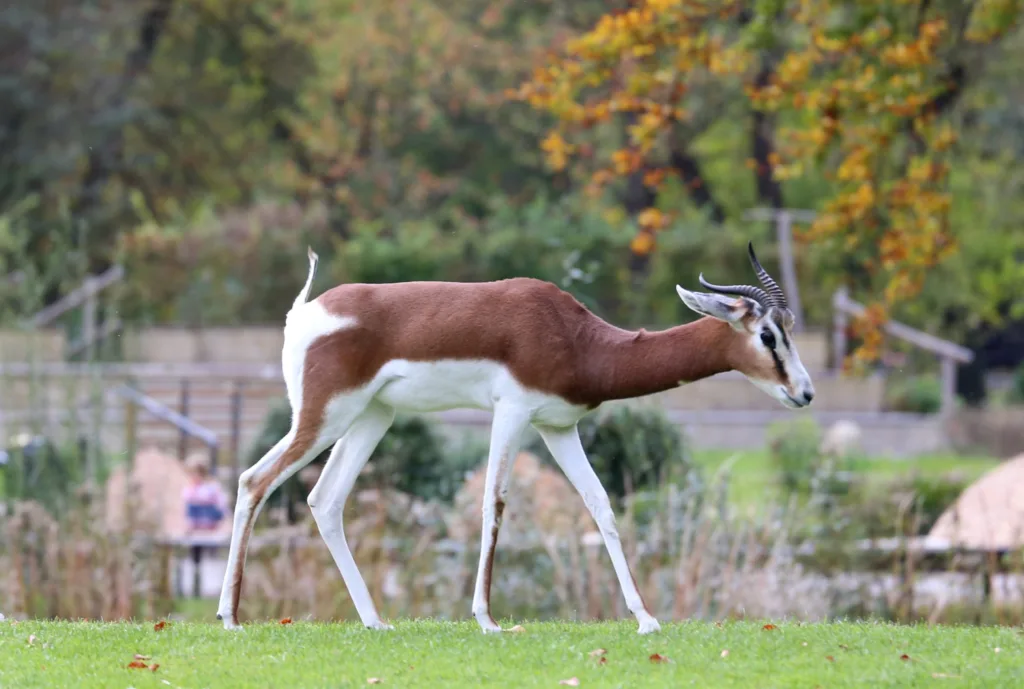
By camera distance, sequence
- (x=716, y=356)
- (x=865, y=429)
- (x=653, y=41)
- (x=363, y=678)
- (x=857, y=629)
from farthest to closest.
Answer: (x=865, y=429) → (x=653, y=41) → (x=857, y=629) → (x=716, y=356) → (x=363, y=678)

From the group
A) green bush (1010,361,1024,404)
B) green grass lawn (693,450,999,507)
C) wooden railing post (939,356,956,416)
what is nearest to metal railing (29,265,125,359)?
green grass lawn (693,450,999,507)

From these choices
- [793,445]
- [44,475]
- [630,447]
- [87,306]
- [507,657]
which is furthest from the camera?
[87,306]

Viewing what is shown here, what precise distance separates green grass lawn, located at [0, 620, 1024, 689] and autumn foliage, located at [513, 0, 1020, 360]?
5631 mm

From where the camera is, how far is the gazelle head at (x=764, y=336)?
7.14 m

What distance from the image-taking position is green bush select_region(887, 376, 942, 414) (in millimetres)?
35844

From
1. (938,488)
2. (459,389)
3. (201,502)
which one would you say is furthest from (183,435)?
(459,389)

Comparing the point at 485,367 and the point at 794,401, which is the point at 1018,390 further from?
the point at 485,367

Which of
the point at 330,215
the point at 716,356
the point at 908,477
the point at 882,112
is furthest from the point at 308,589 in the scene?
the point at 330,215

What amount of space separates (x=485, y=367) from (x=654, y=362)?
82 cm

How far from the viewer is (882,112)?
12.5 metres

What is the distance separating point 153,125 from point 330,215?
5.03 meters

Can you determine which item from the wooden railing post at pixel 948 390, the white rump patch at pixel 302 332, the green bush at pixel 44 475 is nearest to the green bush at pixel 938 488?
the green bush at pixel 44 475

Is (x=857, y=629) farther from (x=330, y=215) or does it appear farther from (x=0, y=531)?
(x=330, y=215)

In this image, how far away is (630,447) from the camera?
42.7 feet
